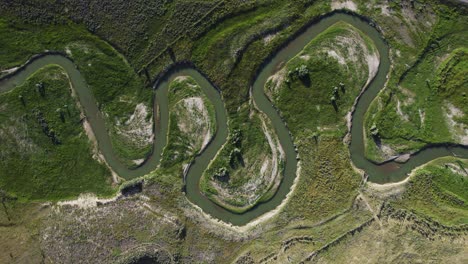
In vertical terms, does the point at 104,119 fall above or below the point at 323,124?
above

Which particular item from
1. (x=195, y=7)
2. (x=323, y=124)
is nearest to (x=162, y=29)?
(x=195, y=7)

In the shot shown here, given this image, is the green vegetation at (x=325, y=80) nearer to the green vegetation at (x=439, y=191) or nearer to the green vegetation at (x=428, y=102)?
the green vegetation at (x=428, y=102)

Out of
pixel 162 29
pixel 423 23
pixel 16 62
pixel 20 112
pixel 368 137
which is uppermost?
pixel 16 62

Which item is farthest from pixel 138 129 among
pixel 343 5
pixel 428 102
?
pixel 428 102

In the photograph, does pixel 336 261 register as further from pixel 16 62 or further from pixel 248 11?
pixel 16 62

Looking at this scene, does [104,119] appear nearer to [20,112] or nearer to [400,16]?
[20,112]

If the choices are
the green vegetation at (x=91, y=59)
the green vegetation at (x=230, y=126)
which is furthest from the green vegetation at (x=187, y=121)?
the green vegetation at (x=91, y=59)

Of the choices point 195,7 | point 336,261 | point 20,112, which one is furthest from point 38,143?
point 336,261
